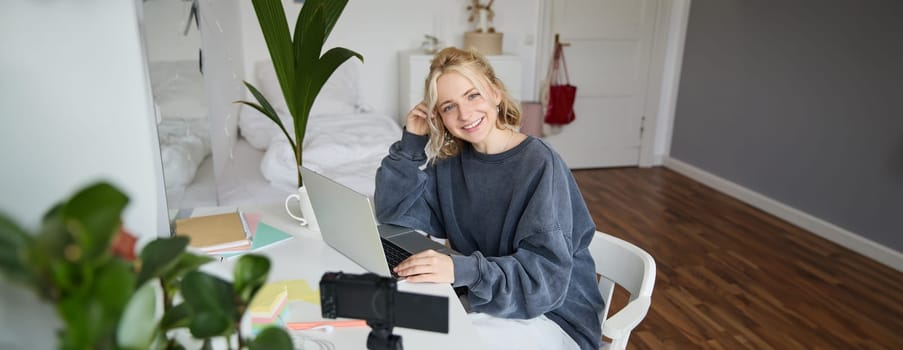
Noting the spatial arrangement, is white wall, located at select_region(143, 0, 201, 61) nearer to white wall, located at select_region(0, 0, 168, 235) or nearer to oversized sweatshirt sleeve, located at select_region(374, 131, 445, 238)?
white wall, located at select_region(0, 0, 168, 235)

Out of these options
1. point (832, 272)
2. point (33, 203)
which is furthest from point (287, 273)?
point (832, 272)

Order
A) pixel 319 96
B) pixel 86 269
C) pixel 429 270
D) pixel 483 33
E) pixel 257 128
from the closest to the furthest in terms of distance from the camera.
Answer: pixel 86 269 < pixel 429 270 < pixel 257 128 < pixel 319 96 < pixel 483 33

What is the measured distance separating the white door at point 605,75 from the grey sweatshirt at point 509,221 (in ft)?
10.3

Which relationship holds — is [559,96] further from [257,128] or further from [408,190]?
[408,190]

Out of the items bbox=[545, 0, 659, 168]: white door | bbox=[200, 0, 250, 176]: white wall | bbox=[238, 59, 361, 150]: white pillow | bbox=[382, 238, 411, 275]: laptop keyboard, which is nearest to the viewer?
bbox=[382, 238, 411, 275]: laptop keyboard

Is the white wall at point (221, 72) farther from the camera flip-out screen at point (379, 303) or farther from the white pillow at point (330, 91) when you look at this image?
the camera flip-out screen at point (379, 303)

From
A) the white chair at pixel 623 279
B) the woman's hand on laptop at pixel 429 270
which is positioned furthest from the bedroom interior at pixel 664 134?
the white chair at pixel 623 279

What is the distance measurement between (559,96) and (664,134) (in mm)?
1109

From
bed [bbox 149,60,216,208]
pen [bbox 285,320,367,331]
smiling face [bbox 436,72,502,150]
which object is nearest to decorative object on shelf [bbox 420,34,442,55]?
bed [bbox 149,60,216,208]

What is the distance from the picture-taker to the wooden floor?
222 cm

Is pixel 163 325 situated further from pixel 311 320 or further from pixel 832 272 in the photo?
pixel 832 272

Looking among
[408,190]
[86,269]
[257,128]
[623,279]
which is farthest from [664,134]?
[86,269]

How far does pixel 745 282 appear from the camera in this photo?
266 cm

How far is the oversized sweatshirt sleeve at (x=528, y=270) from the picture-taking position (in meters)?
1.13
